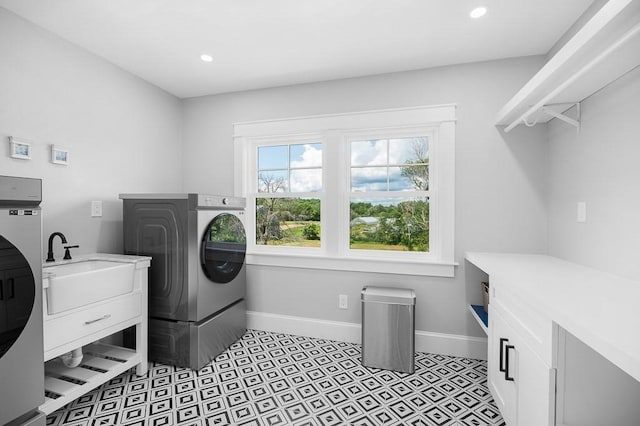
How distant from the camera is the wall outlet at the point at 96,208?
2.29 metres

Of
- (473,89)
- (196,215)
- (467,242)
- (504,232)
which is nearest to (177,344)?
(196,215)

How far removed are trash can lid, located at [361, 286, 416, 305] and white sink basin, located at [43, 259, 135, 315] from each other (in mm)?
1736

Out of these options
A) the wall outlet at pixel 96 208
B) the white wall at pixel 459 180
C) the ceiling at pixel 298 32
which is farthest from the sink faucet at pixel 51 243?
the white wall at pixel 459 180

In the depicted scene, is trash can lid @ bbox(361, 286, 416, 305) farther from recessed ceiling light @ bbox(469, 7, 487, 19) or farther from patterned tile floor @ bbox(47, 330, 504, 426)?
recessed ceiling light @ bbox(469, 7, 487, 19)

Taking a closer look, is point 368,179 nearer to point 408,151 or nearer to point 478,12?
point 408,151

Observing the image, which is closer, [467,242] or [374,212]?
[467,242]

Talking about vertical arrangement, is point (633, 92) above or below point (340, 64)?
below

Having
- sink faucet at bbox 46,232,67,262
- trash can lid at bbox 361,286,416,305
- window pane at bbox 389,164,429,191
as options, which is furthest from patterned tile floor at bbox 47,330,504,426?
window pane at bbox 389,164,429,191

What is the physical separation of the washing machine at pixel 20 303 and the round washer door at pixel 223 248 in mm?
965

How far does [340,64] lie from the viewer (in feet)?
8.06

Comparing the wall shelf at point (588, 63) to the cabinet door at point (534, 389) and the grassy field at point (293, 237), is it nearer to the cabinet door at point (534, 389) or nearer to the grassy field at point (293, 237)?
the cabinet door at point (534, 389)

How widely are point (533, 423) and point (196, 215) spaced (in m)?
2.25

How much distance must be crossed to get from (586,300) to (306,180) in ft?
7.46

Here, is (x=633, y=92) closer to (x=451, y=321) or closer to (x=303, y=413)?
(x=451, y=321)
